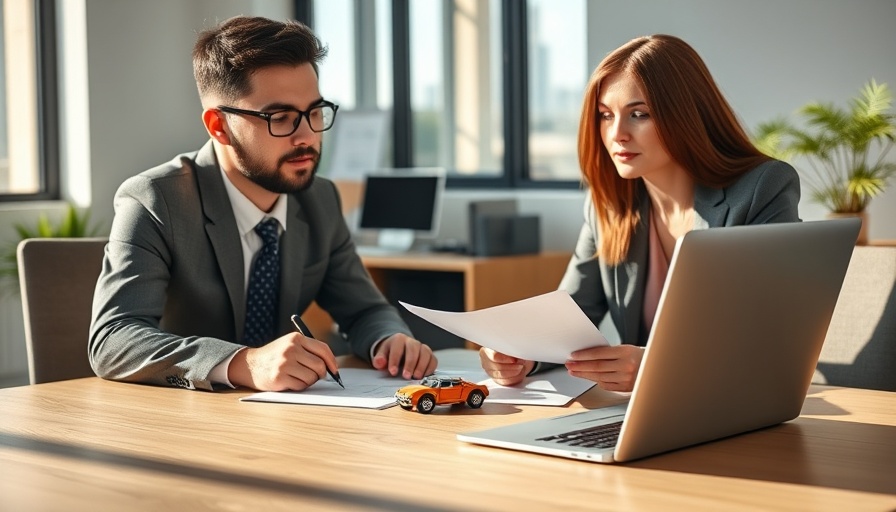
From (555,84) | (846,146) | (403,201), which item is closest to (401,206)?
(403,201)

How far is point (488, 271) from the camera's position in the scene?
4.31 meters

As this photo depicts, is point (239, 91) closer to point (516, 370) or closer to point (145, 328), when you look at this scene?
point (145, 328)

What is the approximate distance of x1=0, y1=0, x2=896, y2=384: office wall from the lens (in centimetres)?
388

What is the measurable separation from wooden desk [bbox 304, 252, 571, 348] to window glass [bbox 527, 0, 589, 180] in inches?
22.0

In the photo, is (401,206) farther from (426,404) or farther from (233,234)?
(426,404)

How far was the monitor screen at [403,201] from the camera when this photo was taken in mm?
4832

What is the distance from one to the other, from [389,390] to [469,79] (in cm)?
369

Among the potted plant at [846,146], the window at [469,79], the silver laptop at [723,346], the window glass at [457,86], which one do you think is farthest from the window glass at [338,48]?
the silver laptop at [723,346]

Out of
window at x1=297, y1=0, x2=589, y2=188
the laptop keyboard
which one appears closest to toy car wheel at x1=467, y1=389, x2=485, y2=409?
the laptop keyboard

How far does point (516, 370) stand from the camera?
5.82 feet

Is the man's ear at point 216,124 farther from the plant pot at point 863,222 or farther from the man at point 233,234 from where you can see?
the plant pot at point 863,222

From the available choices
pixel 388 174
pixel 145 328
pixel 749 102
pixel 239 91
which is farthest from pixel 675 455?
pixel 388 174

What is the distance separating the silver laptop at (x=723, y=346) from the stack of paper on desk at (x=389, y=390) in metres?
0.19

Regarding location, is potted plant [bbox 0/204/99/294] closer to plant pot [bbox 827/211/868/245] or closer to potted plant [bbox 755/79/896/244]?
potted plant [bbox 755/79/896/244]
